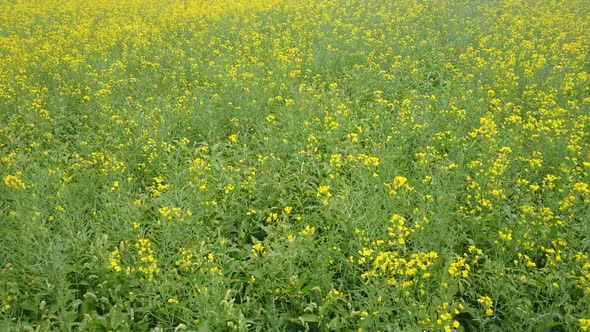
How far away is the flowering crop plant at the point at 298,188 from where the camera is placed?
3.45m

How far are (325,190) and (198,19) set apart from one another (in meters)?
9.72

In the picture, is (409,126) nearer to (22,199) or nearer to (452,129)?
(452,129)

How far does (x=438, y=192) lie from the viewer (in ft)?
14.1

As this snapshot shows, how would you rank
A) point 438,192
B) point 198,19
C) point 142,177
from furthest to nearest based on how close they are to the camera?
point 198,19
point 142,177
point 438,192

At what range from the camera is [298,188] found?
5113mm

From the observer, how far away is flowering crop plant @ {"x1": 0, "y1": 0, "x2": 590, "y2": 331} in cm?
345

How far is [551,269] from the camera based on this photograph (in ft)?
11.4

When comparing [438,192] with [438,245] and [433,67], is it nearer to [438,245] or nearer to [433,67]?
[438,245]

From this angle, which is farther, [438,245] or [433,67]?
[433,67]

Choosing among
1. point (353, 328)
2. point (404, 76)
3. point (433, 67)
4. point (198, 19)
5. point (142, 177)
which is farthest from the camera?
point (198, 19)

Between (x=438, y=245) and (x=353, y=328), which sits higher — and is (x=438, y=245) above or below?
above

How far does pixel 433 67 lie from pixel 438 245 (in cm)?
554

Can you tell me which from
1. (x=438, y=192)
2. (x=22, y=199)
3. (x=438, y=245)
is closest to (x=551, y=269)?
(x=438, y=245)

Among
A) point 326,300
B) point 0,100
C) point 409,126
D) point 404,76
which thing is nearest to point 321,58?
point 404,76
